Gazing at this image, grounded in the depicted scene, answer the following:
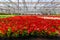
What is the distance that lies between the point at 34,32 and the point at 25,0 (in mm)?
18199

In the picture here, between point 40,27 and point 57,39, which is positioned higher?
point 40,27

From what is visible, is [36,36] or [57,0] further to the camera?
[57,0]

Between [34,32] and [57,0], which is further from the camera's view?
[57,0]

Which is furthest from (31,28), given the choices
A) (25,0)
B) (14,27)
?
(25,0)

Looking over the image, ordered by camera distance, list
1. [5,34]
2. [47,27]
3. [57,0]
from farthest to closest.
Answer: [57,0], [47,27], [5,34]

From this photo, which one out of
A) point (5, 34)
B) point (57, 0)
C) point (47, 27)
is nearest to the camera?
point (5, 34)

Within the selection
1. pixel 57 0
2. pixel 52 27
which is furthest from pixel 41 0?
pixel 52 27

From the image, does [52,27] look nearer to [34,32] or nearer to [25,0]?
[34,32]

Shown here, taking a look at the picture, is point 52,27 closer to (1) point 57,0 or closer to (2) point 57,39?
(2) point 57,39

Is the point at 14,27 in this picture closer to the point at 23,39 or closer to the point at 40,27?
the point at 23,39

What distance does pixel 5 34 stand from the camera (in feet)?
14.0

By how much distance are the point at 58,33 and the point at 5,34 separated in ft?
4.28

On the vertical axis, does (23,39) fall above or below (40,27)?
below

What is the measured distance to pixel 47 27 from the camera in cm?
455
